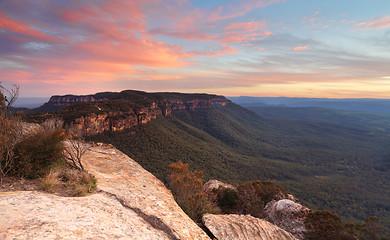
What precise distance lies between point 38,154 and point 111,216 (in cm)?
580

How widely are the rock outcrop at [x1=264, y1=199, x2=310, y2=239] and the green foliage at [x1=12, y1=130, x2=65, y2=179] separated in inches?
784

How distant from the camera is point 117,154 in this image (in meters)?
14.3

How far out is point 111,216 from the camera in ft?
19.6

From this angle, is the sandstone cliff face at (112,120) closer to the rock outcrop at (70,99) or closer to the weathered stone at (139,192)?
the weathered stone at (139,192)

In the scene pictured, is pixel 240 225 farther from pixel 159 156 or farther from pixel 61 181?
pixel 159 156

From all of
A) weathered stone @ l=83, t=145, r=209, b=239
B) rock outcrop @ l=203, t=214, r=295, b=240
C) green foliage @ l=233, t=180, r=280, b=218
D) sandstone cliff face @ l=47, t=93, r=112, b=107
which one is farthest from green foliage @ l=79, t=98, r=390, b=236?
sandstone cliff face @ l=47, t=93, r=112, b=107

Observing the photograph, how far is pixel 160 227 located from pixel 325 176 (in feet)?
338

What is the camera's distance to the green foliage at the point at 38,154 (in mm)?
7602

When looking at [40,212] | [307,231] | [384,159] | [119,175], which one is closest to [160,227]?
[40,212]

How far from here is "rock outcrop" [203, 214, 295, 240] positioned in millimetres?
9617

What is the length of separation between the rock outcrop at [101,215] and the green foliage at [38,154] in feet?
7.43

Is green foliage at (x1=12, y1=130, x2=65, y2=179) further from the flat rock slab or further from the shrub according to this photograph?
the flat rock slab

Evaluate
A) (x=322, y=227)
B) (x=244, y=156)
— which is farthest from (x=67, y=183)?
(x=244, y=156)

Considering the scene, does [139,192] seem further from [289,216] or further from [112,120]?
[112,120]
